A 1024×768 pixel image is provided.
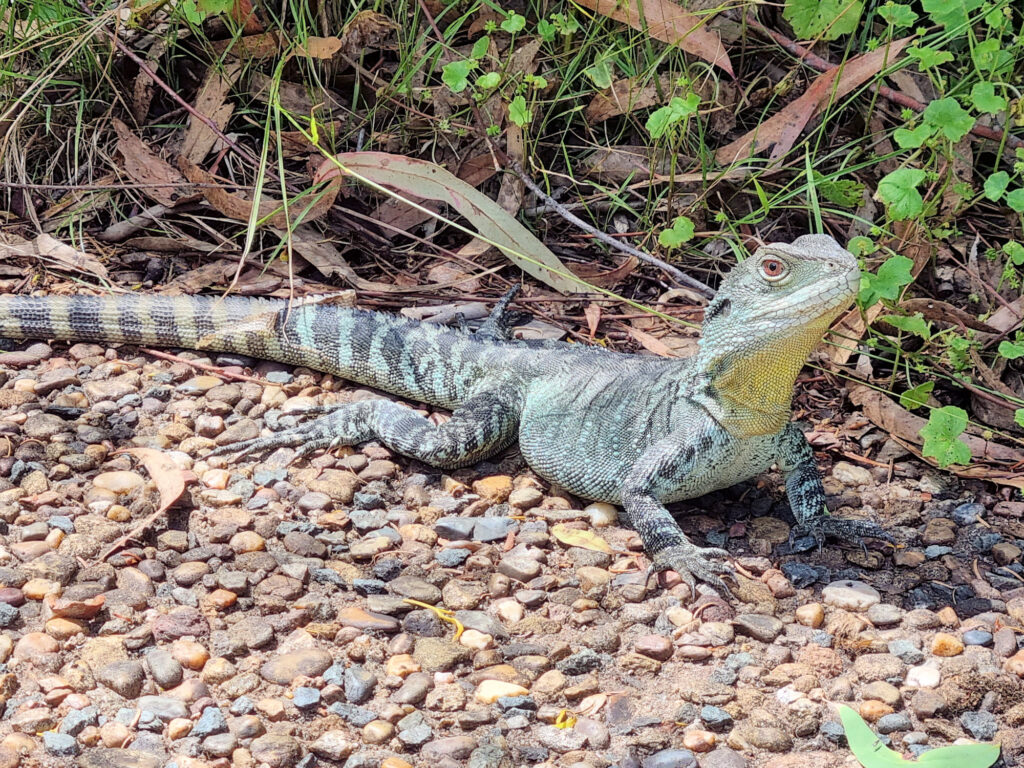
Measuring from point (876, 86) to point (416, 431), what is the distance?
2684mm

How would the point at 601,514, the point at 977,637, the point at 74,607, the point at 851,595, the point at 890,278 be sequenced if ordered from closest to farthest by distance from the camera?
the point at 74,607 → the point at 977,637 → the point at 851,595 → the point at 890,278 → the point at 601,514

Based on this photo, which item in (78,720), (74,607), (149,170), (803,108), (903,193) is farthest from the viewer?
(149,170)

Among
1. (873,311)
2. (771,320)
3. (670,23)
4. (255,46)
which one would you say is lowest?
(873,311)

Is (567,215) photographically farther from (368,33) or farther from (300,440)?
(300,440)

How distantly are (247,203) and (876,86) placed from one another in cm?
315

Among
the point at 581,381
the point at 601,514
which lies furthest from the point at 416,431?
the point at 601,514

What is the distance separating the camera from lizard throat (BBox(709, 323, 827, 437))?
3906 mm

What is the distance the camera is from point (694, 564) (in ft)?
12.6

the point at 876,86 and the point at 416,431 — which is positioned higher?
the point at 876,86

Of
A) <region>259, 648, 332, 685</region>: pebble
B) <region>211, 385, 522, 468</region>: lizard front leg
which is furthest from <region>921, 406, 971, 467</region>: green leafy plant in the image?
<region>259, 648, 332, 685</region>: pebble

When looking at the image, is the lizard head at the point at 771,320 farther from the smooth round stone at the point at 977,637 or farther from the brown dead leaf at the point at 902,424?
the smooth round stone at the point at 977,637

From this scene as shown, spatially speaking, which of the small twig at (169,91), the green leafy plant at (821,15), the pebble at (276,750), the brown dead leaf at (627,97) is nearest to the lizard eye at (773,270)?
the green leafy plant at (821,15)

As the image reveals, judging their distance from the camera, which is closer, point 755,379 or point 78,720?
point 78,720

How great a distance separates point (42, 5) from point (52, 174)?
880mm
